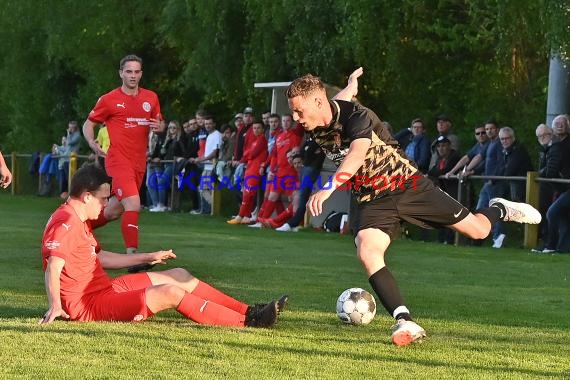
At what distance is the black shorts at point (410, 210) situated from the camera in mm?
8539

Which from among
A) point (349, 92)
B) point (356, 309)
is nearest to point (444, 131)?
point (349, 92)

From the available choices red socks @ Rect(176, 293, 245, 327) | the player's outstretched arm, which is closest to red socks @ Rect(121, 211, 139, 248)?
the player's outstretched arm

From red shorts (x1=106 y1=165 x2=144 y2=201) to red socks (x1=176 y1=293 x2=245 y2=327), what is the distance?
193 inches

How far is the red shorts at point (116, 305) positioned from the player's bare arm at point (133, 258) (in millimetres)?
209

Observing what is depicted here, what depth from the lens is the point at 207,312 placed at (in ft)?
27.4

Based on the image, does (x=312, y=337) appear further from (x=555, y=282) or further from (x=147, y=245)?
(x=147, y=245)

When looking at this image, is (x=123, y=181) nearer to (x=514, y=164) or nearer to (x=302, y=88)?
(x=302, y=88)

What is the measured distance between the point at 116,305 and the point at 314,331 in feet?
4.41

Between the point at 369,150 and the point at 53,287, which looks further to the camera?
the point at 369,150

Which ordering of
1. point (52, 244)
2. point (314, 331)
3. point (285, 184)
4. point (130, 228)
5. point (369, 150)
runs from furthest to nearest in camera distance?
point (285, 184) → point (130, 228) → point (369, 150) → point (314, 331) → point (52, 244)

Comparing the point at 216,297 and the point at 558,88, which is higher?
the point at 558,88

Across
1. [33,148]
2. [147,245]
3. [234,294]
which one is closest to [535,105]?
[147,245]

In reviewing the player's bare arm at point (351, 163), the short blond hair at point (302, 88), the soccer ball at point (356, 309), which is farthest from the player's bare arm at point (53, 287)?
the soccer ball at point (356, 309)

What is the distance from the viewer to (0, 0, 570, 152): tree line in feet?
70.5
